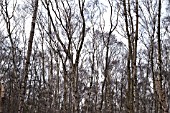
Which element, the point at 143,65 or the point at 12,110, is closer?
the point at 12,110

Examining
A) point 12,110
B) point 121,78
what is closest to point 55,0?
point 12,110

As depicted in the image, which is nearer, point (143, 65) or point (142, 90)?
point (143, 65)

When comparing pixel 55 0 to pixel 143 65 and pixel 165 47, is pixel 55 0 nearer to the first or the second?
pixel 165 47

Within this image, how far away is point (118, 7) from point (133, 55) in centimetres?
289

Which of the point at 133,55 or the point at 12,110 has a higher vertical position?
→ the point at 133,55

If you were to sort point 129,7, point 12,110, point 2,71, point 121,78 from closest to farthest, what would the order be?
point 129,7 < point 12,110 < point 2,71 < point 121,78

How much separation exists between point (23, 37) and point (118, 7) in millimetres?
12109

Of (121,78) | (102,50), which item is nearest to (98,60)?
(102,50)

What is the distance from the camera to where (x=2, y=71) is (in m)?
27.8

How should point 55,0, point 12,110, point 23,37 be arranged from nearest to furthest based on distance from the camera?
point 55,0 → point 23,37 → point 12,110

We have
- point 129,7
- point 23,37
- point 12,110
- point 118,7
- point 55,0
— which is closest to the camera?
point 55,0

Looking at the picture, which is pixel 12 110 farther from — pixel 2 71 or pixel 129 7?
pixel 129 7

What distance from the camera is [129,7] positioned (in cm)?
1139

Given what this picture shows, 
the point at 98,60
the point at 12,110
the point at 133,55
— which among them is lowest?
the point at 12,110
